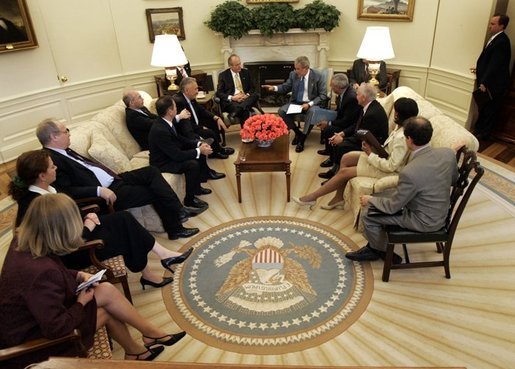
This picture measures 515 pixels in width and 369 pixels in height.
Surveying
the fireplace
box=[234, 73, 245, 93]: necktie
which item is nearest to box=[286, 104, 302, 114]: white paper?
box=[234, 73, 245, 93]: necktie

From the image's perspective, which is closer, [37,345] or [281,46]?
[37,345]

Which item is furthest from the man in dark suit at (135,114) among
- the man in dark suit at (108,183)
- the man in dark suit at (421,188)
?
the man in dark suit at (421,188)

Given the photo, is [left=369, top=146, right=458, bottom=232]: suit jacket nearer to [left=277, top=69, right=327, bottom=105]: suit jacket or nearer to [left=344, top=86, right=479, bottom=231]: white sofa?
[left=344, top=86, right=479, bottom=231]: white sofa

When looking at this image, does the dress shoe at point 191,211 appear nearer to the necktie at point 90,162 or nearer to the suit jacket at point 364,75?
the necktie at point 90,162

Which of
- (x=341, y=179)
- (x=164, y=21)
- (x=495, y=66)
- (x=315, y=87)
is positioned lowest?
(x=341, y=179)

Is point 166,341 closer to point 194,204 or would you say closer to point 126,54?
point 194,204

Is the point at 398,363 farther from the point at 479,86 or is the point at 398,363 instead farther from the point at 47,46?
the point at 47,46

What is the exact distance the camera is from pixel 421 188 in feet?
9.14

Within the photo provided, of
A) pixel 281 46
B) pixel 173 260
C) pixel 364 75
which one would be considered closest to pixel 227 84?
pixel 281 46

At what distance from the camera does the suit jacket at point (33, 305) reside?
1.90m

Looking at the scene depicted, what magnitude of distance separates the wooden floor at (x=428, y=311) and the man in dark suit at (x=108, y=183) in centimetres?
29

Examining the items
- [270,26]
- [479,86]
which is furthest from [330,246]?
[270,26]

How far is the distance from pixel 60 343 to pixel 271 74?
6.36 metres

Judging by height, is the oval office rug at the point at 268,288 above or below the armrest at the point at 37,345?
below
